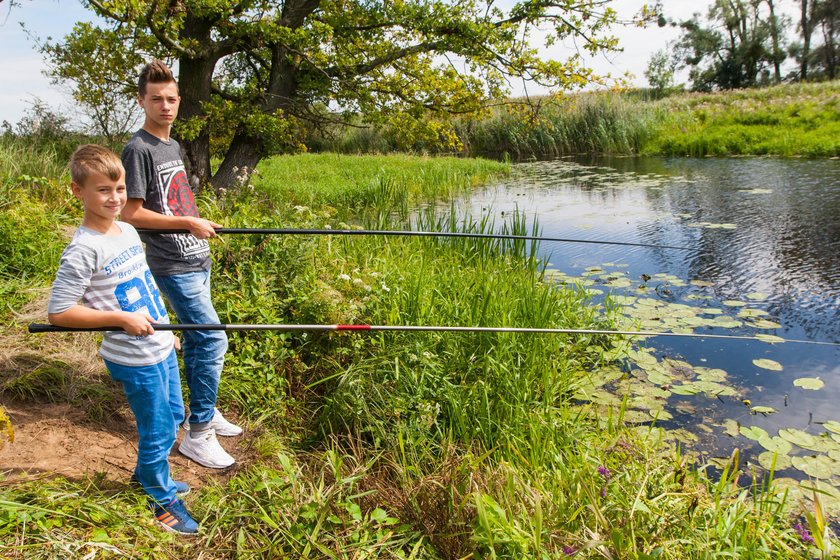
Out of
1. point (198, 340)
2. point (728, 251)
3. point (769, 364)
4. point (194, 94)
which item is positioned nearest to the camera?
point (198, 340)

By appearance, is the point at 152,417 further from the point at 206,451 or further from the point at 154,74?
the point at 154,74

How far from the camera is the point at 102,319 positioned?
5.85 feet

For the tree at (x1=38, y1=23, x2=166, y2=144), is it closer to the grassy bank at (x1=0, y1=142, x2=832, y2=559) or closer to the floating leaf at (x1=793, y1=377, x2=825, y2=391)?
the grassy bank at (x1=0, y1=142, x2=832, y2=559)

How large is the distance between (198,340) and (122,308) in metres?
0.61

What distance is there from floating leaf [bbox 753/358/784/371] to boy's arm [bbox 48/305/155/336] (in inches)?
146

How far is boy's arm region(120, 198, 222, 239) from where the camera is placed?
2219mm

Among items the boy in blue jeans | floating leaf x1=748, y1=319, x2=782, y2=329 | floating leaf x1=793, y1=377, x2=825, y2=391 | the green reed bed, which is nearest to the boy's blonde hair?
the boy in blue jeans

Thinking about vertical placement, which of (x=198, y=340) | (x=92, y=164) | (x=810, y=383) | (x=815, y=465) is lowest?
(x=815, y=465)

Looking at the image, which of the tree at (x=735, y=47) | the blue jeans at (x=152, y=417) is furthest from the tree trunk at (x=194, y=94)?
the tree at (x=735, y=47)

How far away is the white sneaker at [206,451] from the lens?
253 centimetres

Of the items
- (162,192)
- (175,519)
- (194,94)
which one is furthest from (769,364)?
(194,94)

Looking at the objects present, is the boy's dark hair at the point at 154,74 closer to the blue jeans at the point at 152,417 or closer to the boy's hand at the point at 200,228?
the boy's hand at the point at 200,228

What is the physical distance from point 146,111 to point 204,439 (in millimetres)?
1408

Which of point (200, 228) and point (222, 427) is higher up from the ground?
point (200, 228)
